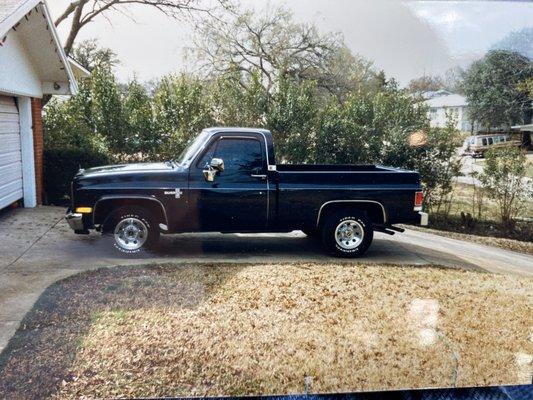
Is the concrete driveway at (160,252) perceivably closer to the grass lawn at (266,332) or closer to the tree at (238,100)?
the grass lawn at (266,332)

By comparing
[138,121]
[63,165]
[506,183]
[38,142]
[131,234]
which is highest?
[138,121]

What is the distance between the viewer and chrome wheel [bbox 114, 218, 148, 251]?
7.62 ft

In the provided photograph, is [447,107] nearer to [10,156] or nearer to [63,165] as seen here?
[63,165]

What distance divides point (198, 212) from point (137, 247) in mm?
519

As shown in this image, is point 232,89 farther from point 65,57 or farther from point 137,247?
point 137,247

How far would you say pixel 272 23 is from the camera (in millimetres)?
2104

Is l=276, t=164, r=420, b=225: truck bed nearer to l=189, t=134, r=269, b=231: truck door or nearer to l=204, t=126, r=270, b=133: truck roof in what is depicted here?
l=189, t=134, r=269, b=231: truck door

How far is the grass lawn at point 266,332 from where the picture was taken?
178 cm

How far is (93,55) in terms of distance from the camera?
2.05m

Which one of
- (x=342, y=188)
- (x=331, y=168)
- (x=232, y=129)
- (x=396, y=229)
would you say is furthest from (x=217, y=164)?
(x=396, y=229)

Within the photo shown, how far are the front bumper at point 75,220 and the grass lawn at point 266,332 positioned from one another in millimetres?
382

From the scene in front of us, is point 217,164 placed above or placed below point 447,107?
below

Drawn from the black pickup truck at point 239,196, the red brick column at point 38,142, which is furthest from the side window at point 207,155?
the red brick column at point 38,142

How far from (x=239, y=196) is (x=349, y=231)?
0.81 m
